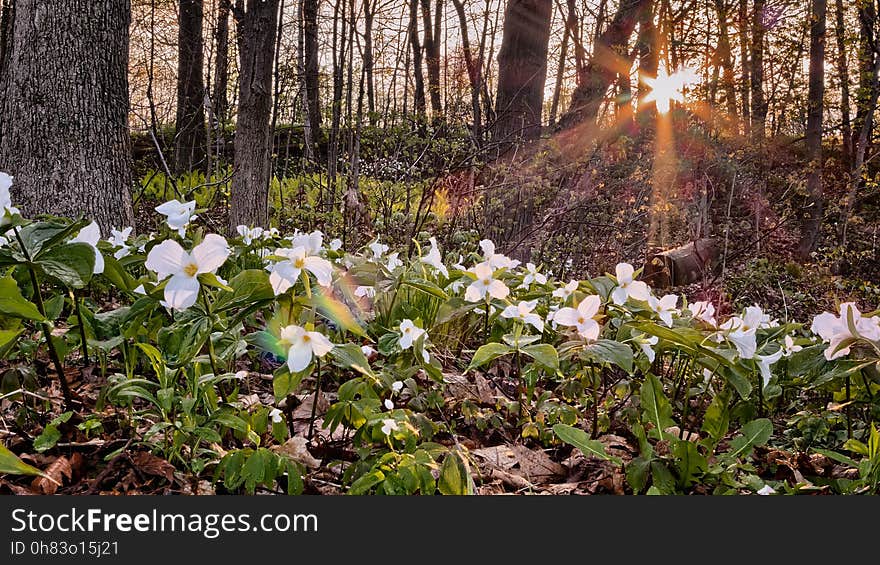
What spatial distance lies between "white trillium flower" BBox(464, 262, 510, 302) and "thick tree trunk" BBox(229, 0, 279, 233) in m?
3.15

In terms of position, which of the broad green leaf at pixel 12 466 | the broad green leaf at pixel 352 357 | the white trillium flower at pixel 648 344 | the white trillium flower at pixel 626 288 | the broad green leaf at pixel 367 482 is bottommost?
the broad green leaf at pixel 367 482

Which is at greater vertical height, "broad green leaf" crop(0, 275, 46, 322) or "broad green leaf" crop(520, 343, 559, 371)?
"broad green leaf" crop(0, 275, 46, 322)

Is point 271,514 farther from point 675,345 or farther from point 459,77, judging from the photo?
point 459,77

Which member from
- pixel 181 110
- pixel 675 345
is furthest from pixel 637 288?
pixel 181 110

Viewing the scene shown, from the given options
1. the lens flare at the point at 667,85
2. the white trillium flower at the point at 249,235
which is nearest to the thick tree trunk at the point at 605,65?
the lens flare at the point at 667,85

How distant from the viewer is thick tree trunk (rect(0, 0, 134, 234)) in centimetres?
329

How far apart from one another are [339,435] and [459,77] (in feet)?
20.4

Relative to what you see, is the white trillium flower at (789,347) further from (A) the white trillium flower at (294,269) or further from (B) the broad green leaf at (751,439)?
(A) the white trillium flower at (294,269)

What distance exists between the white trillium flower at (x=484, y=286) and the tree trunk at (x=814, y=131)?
577 cm

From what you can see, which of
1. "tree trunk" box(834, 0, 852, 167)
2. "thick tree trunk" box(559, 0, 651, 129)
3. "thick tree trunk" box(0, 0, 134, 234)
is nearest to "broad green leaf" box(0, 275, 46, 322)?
"thick tree trunk" box(0, 0, 134, 234)

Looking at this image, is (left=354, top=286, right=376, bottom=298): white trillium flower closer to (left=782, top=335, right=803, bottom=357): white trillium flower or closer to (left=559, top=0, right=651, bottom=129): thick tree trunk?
(left=782, top=335, right=803, bottom=357): white trillium flower

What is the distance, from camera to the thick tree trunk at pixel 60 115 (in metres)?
3.29

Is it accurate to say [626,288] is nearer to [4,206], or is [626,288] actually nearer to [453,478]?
[453,478]

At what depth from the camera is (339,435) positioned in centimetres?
160
